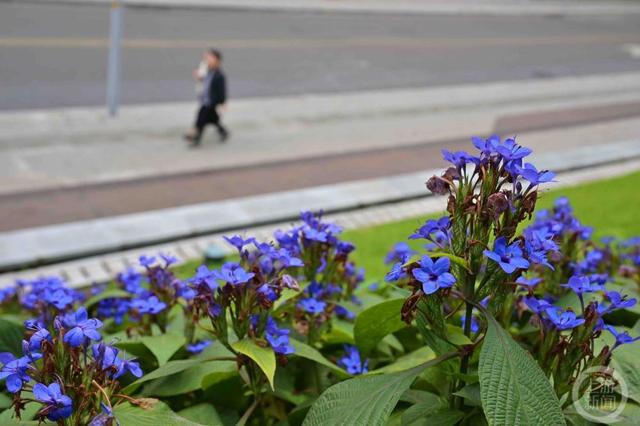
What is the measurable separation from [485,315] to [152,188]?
834cm

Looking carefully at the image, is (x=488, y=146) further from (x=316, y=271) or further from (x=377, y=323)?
(x=316, y=271)

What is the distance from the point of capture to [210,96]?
11.6 m

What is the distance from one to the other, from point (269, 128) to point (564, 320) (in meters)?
11.2

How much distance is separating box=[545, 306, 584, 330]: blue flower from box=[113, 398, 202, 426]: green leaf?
0.93 m

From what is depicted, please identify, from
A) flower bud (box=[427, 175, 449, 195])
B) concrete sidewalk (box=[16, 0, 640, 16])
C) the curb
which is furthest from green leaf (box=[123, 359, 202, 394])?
concrete sidewalk (box=[16, 0, 640, 16])

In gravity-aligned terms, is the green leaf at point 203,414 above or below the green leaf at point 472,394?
below

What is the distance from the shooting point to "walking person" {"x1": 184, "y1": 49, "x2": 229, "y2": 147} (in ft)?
38.1

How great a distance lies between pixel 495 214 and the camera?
199 cm

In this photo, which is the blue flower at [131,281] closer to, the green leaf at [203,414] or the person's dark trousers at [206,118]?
the green leaf at [203,414]

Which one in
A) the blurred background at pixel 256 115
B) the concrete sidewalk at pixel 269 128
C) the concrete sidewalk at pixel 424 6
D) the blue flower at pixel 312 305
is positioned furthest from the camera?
the concrete sidewalk at pixel 424 6

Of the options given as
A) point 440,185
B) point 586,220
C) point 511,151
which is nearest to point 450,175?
point 440,185

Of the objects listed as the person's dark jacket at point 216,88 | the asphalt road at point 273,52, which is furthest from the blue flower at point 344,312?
the asphalt road at point 273,52

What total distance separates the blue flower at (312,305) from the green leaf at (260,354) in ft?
1.35

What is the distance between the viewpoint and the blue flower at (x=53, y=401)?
1794mm
